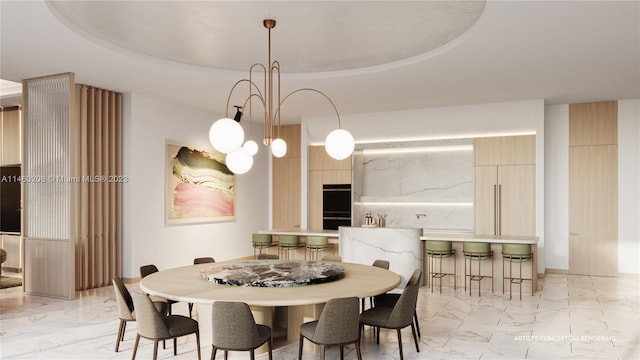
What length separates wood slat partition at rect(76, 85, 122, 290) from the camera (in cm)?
734

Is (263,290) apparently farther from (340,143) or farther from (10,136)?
(10,136)

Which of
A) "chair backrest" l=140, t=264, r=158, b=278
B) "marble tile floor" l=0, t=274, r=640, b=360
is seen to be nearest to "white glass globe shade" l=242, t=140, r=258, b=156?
"chair backrest" l=140, t=264, r=158, b=278

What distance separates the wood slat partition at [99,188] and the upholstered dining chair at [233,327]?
15.3 ft

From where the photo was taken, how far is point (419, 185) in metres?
9.53

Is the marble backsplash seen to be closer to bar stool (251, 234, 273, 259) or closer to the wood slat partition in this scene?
bar stool (251, 234, 273, 259)

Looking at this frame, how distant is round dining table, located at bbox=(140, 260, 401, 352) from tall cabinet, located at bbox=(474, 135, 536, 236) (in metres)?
4.50

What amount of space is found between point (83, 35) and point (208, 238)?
516cm

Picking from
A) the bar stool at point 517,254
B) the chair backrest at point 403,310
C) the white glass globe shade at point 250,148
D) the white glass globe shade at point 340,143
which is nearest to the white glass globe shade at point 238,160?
the white glass globe shade at point 250,148

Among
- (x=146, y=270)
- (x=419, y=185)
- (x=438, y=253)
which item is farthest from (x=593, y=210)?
(x=146, y=270)

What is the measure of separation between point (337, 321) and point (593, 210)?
6888 mm

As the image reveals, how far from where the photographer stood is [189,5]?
15.0 feet

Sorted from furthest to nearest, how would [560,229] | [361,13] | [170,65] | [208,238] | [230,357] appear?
[208,238] < [560,229] < [170,65] < [361,13] < [230,357]

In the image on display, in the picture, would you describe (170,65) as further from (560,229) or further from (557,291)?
(560,229)

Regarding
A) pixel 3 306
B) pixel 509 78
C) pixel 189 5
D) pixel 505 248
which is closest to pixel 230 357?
pixel 189 5
